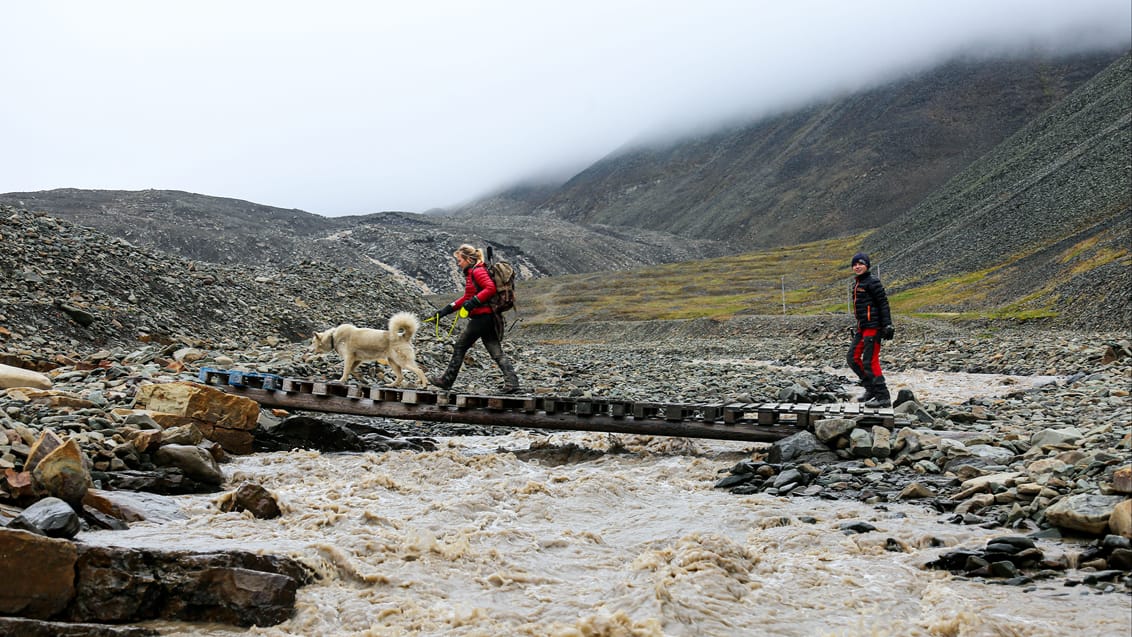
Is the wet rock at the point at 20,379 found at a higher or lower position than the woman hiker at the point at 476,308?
lower

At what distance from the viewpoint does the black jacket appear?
12633 mm

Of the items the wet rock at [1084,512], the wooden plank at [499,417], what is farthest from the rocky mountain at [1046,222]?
the wet rock at [1084,512]

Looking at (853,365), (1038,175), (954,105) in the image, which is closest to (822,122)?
(954,105)

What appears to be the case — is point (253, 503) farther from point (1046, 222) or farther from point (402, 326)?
point (1046, 222)

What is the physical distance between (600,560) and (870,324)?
718 cm

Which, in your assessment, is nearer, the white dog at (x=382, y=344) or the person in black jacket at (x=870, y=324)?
the person in black jacket at (x=870, y=324)

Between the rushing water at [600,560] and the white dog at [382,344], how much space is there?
3620 millimetres

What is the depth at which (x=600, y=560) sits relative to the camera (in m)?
7.61

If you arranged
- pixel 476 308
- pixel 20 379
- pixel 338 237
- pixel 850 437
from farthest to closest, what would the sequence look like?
pixel 338 237 → pixel 476 308 → pixel 20 379 → pixel 850 437

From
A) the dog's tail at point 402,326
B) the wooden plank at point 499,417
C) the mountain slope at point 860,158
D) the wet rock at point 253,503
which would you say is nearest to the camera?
the wet rock at point 253,503

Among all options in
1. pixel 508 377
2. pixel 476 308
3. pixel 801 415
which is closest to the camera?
pixel 801 415

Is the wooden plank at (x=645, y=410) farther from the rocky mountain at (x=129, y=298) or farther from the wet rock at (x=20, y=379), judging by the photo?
the rocky mountain at (x=129, y=298)

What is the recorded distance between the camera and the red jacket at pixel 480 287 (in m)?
12.5

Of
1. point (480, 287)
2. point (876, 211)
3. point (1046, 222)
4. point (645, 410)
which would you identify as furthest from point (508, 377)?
point (876, 211)
